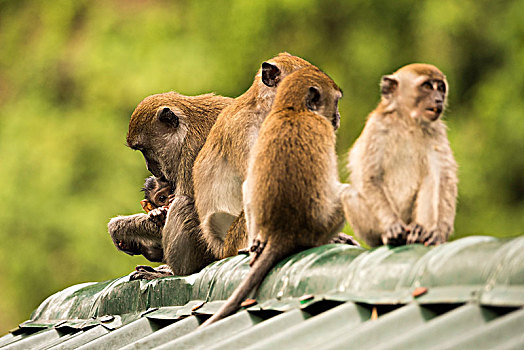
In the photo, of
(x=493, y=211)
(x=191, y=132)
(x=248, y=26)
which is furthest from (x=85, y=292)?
(x=248, y=26)

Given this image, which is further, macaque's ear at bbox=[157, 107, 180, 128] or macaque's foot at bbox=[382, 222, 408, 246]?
macaque's ear at bbox=[157, 107, 180, 128]

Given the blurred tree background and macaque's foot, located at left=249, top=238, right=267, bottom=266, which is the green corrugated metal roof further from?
the blurred tree background

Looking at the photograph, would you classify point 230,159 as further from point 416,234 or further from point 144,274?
point 416,234

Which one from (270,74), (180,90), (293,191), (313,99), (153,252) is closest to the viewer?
(293,191)

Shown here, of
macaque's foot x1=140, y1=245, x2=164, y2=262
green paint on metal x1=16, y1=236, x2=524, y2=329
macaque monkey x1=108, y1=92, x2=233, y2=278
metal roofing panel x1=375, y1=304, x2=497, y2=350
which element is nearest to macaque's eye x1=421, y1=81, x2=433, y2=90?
green paint on metal x1=16, y1=236, x2=524, y2=329

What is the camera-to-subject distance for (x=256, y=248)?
4172 mm

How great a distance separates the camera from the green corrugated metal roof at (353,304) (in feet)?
8.29

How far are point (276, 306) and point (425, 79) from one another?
1204 millimetres

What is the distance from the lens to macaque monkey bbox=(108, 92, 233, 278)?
18.8ft

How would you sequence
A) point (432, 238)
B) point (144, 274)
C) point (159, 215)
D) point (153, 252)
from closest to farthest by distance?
point (432, 238) < point (144, 274) < point (159, 215) < point (153, 252)

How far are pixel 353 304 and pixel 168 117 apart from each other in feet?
10.6

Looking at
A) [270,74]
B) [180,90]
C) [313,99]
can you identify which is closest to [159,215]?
[270,74]

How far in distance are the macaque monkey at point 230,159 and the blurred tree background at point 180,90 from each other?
7.73 m

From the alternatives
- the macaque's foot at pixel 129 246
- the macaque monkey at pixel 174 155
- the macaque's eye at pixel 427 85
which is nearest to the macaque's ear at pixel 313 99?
the macaque's eye at pixel 427 85
